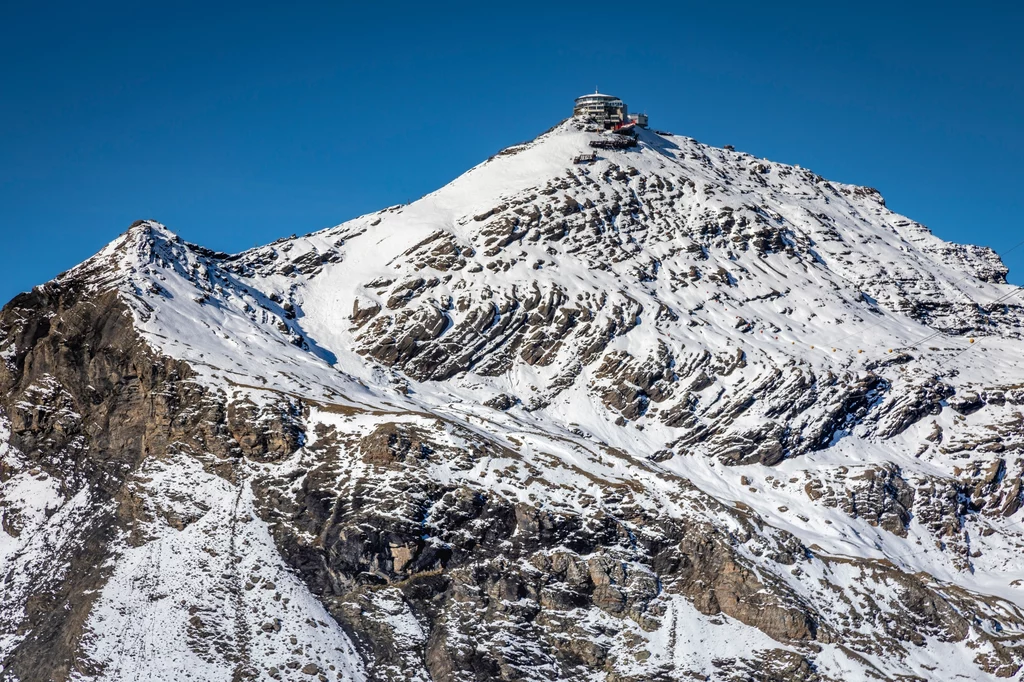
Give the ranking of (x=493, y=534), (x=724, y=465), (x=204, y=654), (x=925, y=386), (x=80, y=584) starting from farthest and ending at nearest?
(x=925, y=386)
(x=724, y=465)
(x=493, y=534)
(x=80, y=584)
(x=204, y=654)

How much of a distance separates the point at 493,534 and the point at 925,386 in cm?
8061

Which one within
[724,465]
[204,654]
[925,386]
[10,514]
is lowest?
[204,654]

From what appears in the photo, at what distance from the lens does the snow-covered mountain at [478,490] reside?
133 meters

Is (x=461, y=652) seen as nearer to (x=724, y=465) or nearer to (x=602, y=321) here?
(x=724, y=465)

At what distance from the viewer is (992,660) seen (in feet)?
449

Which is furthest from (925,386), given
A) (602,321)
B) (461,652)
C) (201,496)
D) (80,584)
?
(80,584)

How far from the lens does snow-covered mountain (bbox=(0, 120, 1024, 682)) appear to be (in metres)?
133

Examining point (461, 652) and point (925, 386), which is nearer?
point (461, 652)

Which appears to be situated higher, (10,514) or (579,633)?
(10,514)

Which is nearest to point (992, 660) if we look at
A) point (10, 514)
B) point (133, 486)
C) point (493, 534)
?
point (493, 534)

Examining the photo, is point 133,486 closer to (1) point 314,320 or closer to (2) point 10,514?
(2) point 10,514

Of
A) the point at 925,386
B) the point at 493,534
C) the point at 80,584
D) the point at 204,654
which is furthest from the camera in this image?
the point at 925,386

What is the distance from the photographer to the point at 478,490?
146750 mm

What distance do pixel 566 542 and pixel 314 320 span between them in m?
69.1
